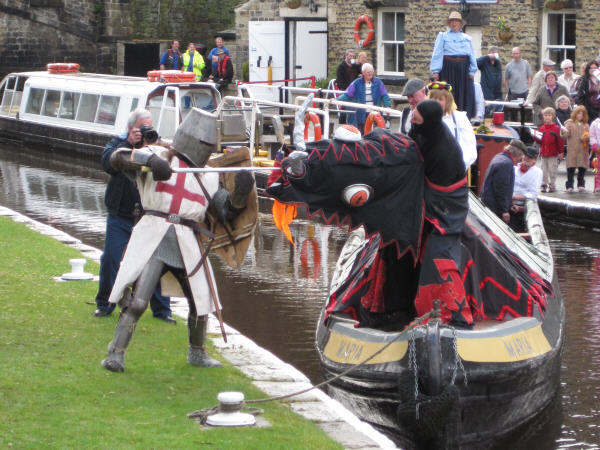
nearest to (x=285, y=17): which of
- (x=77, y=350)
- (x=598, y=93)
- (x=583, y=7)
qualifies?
(x=583, y=7)

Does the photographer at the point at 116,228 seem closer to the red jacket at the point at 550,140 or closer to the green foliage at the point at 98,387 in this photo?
the green foliage at the point at 98,387

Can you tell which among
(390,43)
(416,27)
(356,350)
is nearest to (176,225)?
(356,350)

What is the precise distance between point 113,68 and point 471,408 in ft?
111

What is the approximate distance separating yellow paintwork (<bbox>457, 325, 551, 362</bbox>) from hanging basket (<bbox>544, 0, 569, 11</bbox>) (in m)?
17.5

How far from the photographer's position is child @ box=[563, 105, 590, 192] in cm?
1809

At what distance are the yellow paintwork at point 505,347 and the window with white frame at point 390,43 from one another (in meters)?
20.9

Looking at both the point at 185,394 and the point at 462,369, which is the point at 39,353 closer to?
the point at 185,394

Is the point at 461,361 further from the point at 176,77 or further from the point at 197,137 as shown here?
the point at 176,77

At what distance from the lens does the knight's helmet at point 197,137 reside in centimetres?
799

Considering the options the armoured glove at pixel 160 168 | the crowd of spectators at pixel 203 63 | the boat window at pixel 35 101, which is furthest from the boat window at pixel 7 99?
the armoured glove at pixel 160 168

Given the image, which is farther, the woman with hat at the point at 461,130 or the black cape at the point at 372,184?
the woman with hat at the point at 461,130

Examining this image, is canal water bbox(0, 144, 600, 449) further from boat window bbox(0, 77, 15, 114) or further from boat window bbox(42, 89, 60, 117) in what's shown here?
boat window bbox(0, 77, 15, 114)

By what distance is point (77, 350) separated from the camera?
28.1ft

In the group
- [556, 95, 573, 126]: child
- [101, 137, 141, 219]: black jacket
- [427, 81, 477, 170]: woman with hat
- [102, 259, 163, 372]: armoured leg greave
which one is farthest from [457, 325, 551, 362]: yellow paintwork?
[556, 95, 573, 126]: child
